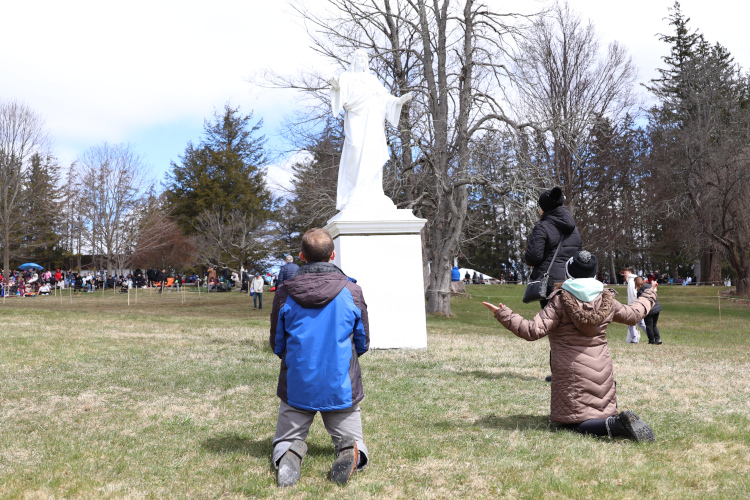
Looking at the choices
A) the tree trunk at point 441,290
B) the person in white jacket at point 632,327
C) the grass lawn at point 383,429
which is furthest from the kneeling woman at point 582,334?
the tree trunk at point 441,290

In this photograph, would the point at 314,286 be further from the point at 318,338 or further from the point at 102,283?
the point at 102,283

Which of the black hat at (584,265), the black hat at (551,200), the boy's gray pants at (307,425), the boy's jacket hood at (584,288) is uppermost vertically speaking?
the black hat at (551,200)

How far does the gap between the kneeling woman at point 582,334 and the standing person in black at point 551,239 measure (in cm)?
126

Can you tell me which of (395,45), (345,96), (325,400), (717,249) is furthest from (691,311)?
(325,400)

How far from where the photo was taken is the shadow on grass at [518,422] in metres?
4.52

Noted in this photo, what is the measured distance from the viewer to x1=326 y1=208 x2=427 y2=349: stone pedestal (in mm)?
9055

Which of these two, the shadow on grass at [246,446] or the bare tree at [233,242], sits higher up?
the bare tree at [233,242]

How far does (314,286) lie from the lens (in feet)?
11.5

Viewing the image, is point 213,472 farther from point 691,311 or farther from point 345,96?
point 691,311

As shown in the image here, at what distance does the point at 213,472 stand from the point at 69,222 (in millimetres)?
41860

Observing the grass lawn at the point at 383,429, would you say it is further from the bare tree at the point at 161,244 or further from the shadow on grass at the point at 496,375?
the bare tree at the point at 161,244

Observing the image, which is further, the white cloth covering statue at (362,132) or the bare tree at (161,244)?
the bare tree at (161,244)

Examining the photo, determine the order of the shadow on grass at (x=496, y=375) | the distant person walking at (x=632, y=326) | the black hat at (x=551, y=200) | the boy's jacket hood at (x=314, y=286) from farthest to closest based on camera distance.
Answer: the distant person walking at (x=632, y=326)
the shadow on grass at (x=496, y=375)
the black hat at (x=551, y=200)
the boy's jacket hood at (x=314, y=286)

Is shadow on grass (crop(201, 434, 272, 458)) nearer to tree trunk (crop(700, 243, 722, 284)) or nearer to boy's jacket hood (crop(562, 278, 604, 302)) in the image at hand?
boy's jacket hood (crop(562, 278, 604, 302))
